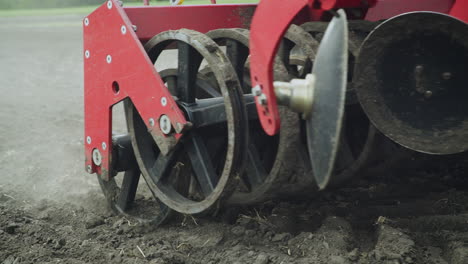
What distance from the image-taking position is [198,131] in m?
2.57

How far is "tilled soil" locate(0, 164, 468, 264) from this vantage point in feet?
7.84

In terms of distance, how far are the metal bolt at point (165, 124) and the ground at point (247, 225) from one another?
54 centimetres

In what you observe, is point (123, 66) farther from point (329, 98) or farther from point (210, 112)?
point (329, 98)

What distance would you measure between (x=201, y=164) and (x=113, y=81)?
0.60 meters

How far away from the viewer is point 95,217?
3.05 metres

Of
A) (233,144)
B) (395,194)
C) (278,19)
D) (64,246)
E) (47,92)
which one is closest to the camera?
(278,19)

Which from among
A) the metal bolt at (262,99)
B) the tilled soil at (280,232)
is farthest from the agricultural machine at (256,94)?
the tilled soil at (280,232)

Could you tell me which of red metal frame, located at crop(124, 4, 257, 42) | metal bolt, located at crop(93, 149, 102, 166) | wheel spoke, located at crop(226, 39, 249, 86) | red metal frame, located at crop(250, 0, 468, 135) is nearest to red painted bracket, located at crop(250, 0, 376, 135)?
red metal frame, located at crop(250, 0, 468, 135)

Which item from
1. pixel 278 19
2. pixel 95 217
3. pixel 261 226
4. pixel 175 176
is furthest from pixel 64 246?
pixel 278 19

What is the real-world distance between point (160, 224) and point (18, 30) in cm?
1115

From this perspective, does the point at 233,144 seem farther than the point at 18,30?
No

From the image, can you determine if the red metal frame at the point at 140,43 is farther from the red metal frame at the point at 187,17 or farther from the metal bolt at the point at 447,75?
the metal bolt at the point at 447,75

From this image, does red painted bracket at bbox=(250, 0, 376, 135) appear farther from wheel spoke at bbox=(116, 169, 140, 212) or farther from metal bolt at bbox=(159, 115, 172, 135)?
wheel spoke at bbox=(116, 169, 140, 212)

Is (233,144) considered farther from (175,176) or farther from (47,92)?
(47,92)
